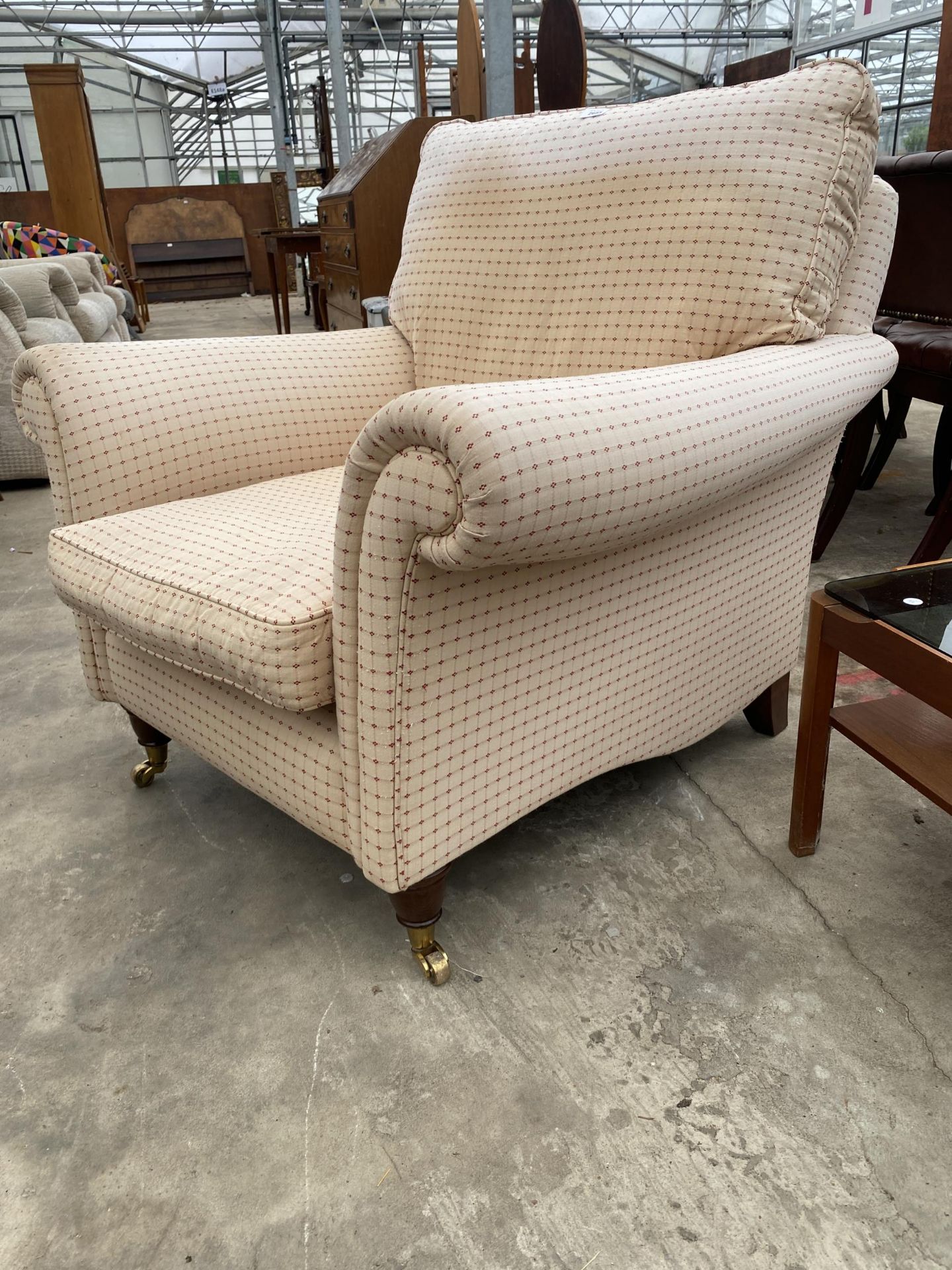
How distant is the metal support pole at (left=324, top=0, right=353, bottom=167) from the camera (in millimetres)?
7539

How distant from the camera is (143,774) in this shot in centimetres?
146

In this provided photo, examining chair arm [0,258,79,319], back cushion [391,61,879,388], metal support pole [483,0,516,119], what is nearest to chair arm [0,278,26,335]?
chair arm [0,258,79,319]

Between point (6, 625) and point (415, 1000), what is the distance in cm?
157

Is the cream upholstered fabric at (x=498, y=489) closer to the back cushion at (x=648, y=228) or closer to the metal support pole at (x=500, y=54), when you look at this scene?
the back cushion at (x=648, y=228)

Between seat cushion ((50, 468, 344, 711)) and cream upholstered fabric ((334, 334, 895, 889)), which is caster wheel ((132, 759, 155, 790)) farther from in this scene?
cream upholstered fabric ((334, 334, 895, 889))

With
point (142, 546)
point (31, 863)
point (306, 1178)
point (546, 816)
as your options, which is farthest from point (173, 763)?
point (306, 1178)

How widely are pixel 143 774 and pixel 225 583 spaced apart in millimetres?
605

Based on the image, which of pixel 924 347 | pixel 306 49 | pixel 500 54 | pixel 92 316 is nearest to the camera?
pixel 924 347

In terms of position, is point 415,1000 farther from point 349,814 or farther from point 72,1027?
point 72,1027

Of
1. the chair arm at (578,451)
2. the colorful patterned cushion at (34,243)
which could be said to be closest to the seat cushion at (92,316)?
the colorful patterned cushion at (34,243)

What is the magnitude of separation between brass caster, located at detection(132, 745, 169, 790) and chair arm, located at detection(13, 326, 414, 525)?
0.40m

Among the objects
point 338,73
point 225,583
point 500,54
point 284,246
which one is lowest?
point 225,583

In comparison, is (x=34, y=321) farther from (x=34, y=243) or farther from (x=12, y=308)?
(x=34, y=243)

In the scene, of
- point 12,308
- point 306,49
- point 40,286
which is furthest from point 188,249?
point 12,308
